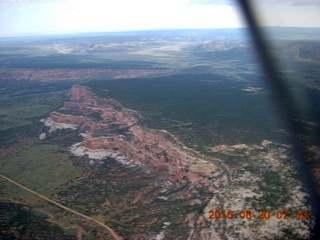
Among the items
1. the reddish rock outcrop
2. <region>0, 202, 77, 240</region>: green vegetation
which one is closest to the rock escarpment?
the reddish rock outcrop

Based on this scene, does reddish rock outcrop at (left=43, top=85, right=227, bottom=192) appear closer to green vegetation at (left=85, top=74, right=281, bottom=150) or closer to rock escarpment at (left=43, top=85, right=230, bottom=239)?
rock escarpment at (left=43, top=85, right=230, bottom=239)

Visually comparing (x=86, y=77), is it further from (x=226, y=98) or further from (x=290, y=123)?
(x=290, y=123)

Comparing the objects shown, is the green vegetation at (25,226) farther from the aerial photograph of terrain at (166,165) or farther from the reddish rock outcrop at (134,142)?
the reddish rock outcrop at (134,142)

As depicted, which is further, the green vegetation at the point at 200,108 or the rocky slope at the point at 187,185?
the green vegetation at the point at 200,108

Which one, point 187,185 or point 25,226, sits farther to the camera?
point 187,185

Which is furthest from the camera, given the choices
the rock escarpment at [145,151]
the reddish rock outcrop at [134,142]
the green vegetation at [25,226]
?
the reddish rock outcrop at [134,142]
